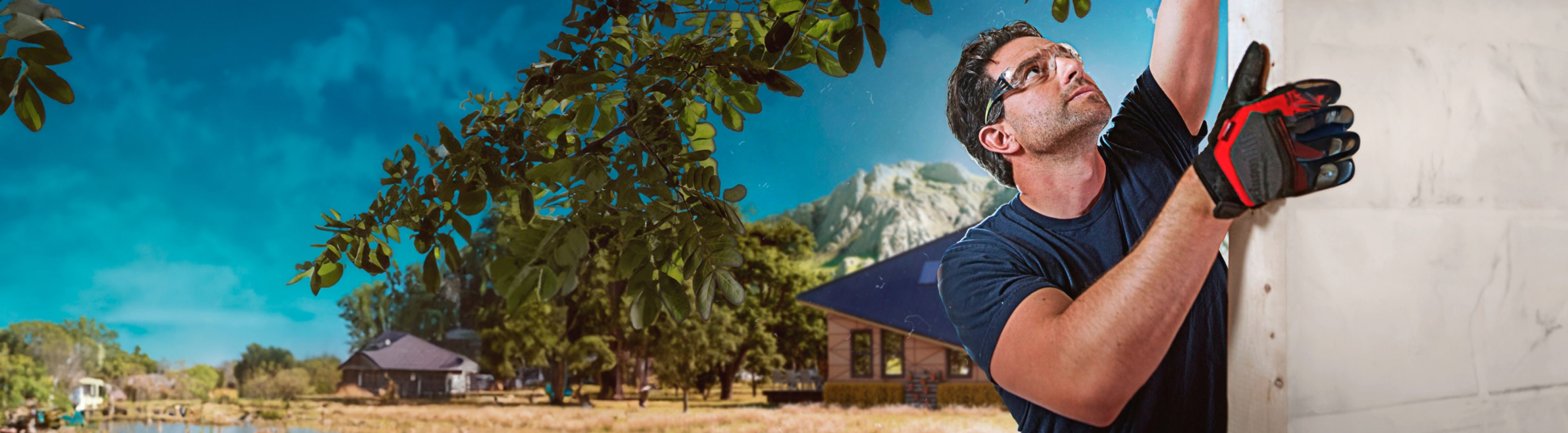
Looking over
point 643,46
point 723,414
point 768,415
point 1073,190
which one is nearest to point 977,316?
point 1073,190

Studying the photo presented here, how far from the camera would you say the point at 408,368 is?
4.91m

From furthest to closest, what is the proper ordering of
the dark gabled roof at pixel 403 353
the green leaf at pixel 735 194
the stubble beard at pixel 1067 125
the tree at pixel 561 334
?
1. the tree at pixel 561 334
2. the dark gabled roof at pixel 403 353
3. the stubble beard at pixel 1067 125
4. the green leaf at pixel 735 194

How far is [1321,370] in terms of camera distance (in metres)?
0.64

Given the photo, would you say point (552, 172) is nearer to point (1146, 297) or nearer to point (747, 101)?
point (747, 101)

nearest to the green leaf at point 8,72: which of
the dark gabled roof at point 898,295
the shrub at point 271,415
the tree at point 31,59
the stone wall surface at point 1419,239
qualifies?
the tree at point 31,59

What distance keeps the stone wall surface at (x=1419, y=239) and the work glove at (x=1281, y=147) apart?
0.05 metres

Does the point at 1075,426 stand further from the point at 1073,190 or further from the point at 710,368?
the point at 710,368

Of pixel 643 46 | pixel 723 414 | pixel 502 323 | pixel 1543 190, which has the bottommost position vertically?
pixel 723 414

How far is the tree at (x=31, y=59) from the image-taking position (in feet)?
1.60

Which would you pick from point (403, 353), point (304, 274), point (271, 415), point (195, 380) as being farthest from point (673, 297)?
point (195, 380)

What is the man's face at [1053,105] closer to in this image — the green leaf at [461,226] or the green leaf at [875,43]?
the green leaf at [875,43]

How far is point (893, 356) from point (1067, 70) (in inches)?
140

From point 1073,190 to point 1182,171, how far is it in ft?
0.37

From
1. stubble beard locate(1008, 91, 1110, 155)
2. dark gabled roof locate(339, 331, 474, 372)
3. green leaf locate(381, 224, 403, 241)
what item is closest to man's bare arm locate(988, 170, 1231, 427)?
stubble beard locate(1008, 91, 1110, 155)
